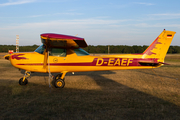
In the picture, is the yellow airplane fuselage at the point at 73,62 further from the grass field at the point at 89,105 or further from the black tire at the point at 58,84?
the grass field at the point at 89,105

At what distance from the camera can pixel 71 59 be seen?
8398 mm

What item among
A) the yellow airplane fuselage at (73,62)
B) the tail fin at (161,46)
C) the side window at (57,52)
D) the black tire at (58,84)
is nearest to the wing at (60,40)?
the side window at (57,52)

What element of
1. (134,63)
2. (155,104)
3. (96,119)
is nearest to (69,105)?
Result: (96,119)

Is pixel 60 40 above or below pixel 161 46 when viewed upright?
above

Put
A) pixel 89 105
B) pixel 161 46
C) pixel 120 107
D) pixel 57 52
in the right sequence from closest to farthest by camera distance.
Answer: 1. pixel 120 107
2. pixel 89 105
3. pixel 57 52
4. pixel 161 46

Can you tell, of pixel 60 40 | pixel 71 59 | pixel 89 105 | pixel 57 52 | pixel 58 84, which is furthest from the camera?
pixel 71 59

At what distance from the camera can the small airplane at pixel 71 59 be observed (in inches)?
316

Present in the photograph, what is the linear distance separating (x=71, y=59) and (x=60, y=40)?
4.88ft

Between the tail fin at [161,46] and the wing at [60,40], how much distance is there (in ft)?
13.3

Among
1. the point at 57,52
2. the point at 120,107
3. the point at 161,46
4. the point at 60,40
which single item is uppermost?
the point at 60,40

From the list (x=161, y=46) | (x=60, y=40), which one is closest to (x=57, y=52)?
(x=60, y=40)

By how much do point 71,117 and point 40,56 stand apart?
15.2ft

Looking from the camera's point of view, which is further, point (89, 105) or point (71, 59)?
point (71, 59)

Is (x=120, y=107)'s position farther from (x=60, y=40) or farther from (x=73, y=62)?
(x=73, y=62)
